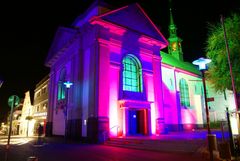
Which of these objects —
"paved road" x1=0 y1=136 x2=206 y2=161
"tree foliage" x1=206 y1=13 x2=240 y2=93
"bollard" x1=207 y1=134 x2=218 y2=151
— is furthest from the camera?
"tree foliage" x1=206 y1=13 x2=240 y2=93

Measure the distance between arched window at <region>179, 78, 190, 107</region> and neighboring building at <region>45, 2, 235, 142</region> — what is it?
2.24 metres

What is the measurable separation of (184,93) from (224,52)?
48.1ft

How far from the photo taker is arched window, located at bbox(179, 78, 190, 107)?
29.2m

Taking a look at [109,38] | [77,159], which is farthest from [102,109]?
[77,159]

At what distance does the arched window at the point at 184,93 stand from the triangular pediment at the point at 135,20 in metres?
8.69

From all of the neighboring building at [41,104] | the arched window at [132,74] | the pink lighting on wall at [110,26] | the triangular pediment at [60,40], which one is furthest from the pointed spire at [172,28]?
the neighboring building at [41,104]

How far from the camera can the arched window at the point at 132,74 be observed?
812 inches

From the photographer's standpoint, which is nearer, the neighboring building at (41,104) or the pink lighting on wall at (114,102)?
the pink lighting on wall at (114,102)

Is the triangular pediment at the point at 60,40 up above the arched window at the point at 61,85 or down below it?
above

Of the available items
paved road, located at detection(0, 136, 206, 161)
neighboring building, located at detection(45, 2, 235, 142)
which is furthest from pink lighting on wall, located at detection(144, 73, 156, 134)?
paved road, located at detection(0, 136, 206, 161)

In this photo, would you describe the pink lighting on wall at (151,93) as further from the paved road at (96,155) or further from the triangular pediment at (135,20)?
the paved road at (96,155)

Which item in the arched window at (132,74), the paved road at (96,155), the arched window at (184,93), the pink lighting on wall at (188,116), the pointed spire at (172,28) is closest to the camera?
the paved road at (96,155)

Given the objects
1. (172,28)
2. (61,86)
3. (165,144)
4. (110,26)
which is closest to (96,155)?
(165,144)

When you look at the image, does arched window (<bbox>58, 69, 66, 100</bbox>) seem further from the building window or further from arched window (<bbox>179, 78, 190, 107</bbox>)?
arched window (<bbox>179, 78, 190, 107</bbox>)
